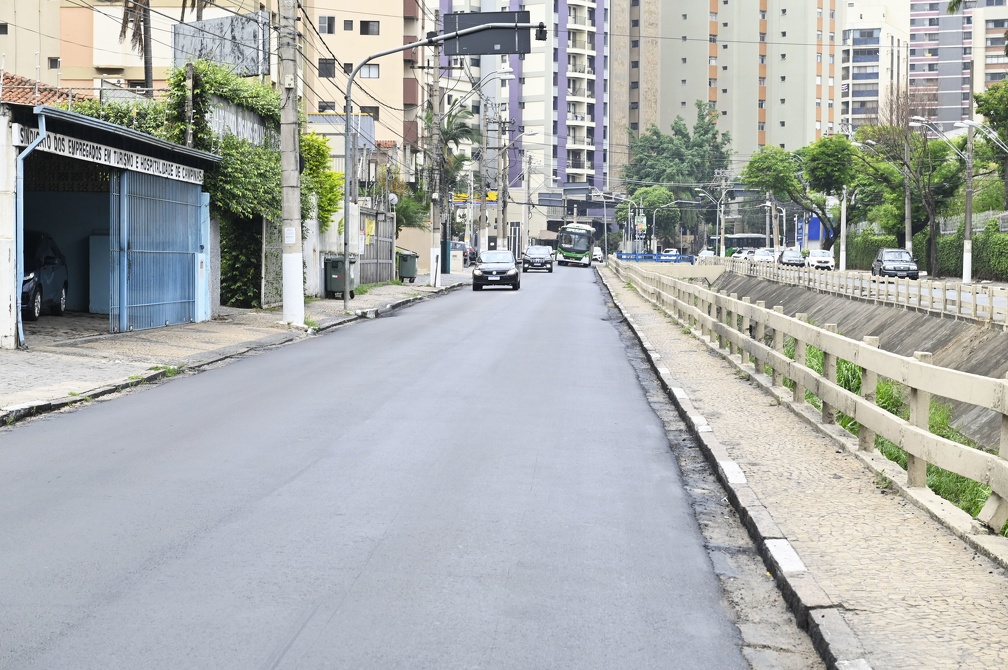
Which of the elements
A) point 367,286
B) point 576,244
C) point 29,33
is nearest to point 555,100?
point 576,244

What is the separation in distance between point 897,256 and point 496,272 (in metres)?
23.7

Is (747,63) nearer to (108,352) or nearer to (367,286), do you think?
(367,286)

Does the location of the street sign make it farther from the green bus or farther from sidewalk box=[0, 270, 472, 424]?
the green bus

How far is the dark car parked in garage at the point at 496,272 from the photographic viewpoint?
50.8 meters

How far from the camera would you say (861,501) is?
343 inches

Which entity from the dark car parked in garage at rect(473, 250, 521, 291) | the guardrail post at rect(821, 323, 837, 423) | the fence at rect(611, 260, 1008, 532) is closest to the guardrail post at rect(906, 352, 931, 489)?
the fence at rect(611, 260, 1008, 532)

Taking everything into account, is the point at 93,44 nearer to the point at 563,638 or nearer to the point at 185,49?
the point at 185,49

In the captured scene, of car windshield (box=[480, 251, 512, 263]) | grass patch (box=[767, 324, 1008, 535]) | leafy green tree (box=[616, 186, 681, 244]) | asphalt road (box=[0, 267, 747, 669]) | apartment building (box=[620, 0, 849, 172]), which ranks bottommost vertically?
grass patch (box=[767, 324, 1008, 535])

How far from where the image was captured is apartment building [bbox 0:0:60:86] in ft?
209

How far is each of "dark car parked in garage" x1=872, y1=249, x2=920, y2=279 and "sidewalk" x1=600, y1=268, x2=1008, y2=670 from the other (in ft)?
171

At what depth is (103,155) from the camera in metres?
22.1

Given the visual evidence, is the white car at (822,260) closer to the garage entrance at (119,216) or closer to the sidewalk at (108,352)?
the sidewalk at (108,352)

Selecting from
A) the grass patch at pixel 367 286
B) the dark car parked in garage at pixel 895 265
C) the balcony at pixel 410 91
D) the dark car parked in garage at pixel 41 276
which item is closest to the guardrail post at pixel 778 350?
the dark car parked in garage at pixel 41 276

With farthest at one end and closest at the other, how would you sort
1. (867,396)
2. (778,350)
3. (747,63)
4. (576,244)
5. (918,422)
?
(747,63), (576,244), (778,350), (867,396), (918,422)
